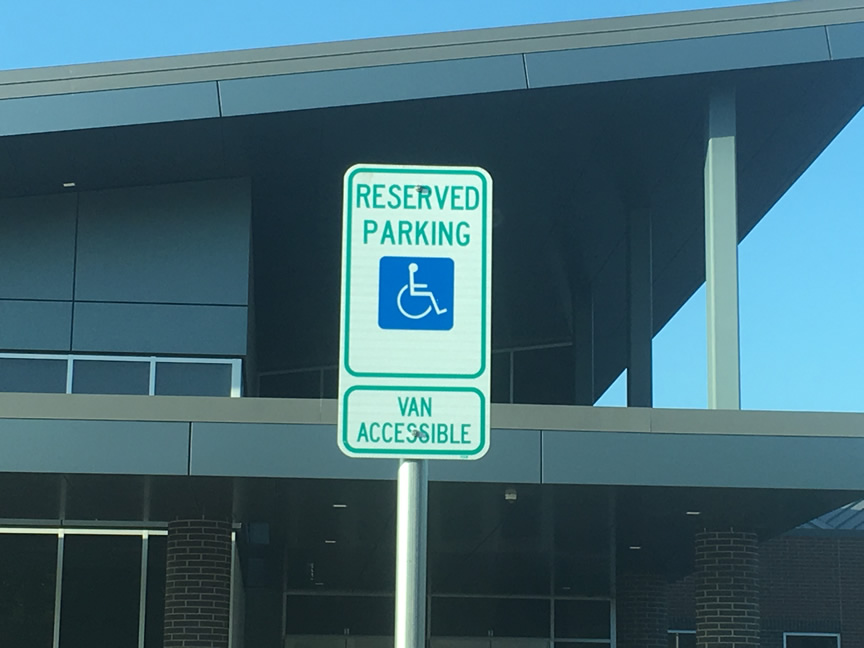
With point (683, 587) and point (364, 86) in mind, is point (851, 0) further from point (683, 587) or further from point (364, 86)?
point (683, 587)

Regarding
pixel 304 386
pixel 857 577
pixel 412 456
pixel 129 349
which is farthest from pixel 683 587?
pixel 412 456

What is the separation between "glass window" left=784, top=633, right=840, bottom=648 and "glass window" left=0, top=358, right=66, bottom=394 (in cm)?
1739

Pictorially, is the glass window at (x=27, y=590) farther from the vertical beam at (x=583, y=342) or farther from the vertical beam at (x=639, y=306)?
the vertical beam at (x=583, y=342)

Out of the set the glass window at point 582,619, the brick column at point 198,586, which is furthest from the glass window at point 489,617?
the brick column at point 198,586

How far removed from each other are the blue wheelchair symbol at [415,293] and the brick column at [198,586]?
11714mm

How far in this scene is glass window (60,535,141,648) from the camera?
55.1ft

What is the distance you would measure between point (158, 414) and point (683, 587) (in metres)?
17.5

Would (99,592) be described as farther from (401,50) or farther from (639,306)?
(401,50)

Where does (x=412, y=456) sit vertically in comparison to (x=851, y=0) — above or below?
below

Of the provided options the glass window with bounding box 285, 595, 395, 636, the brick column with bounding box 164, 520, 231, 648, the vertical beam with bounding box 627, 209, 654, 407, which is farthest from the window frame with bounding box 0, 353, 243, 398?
the glass window with bounding box 285, 595, 395, 636

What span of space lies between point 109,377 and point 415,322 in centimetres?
1242

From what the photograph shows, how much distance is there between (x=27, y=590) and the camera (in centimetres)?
1686

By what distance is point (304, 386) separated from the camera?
69.5ft

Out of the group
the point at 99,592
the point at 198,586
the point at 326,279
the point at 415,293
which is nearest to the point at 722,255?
the point at 198,586
